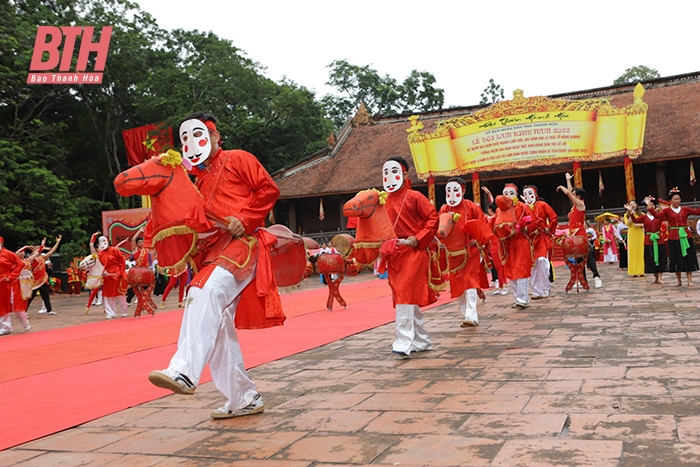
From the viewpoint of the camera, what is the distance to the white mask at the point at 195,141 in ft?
14.7

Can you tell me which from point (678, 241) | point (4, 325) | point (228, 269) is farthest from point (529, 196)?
point (4, 325)

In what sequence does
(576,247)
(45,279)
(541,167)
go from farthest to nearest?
1. (541,167)
2. (45,279)
3. (576,247)

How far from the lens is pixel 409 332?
614 cm

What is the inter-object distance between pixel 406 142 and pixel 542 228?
1996cm

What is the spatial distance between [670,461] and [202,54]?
33.4 meters

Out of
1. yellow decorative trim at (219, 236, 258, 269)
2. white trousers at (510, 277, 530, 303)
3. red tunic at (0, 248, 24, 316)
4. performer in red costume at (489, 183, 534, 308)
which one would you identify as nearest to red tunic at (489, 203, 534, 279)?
performer in red costume at (489, 183, 534, 308)

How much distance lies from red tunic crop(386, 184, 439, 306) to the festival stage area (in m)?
0.55

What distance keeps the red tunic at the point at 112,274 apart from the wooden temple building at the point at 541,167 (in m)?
15.4

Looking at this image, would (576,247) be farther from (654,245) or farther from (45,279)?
(45,279)

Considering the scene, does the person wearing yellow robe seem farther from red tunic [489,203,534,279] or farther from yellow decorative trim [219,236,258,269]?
yellow decorative trim [219,236,258,269]

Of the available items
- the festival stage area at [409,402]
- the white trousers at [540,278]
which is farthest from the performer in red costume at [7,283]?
the white trousers at [540,278]

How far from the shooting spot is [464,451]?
3146 mm

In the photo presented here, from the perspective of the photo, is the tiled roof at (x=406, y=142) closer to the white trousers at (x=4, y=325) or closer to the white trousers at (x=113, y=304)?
the white trousers at (x=113, y=304)

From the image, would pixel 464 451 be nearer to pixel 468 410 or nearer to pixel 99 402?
pixel 468 410
